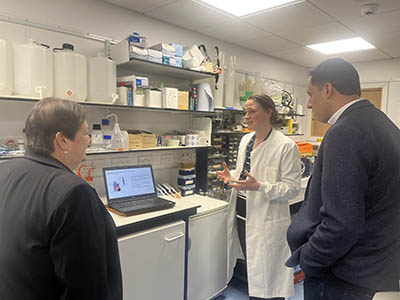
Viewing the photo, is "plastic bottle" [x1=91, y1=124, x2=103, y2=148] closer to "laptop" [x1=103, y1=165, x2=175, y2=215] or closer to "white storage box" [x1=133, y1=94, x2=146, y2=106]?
"laptop" [x1=103, y1=165, x2=175, y2=215]

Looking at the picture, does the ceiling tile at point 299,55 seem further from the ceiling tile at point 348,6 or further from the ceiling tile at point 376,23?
the ceiling tile at point 348,6

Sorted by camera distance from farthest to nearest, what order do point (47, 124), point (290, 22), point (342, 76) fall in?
point (290, 22) → point (342, 76) → point (47, 124)

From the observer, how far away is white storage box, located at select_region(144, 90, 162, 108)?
2.29 meters

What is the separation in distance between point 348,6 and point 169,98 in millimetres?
1608

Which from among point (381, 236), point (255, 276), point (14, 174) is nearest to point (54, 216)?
point (14, 174)

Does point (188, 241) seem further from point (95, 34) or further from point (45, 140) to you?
point (95, 34)

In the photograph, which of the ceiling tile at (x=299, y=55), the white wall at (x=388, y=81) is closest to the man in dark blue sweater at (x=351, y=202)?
the ceiling tile at (x=299, y=55)

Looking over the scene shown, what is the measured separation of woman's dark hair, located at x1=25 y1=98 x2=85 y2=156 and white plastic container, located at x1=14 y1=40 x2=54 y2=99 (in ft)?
3.11

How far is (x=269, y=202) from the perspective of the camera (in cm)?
198

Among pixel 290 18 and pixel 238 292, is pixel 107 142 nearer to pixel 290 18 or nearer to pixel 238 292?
pixel 238 292

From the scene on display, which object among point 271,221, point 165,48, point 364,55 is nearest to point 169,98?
point 165,48

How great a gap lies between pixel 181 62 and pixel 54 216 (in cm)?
189

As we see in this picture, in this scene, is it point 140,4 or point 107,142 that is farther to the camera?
point 140,4

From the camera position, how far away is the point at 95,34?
2275 mm
